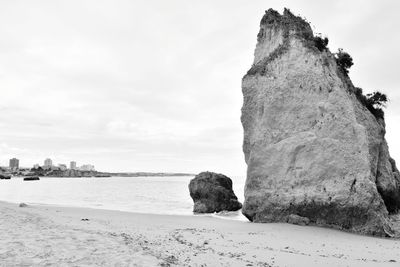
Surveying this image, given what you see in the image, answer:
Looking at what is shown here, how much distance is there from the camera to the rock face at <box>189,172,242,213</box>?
26219 millimetres

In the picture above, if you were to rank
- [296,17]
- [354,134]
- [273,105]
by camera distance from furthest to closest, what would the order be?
[296,17] → [273,105] → [354,134]

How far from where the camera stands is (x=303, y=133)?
16.6 m

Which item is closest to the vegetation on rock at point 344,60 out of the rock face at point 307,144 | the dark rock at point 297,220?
the rock face at point 307,144

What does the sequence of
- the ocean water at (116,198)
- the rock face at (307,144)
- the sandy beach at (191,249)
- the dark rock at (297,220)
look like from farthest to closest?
the ocean water at (116,198)
the dark rock at (297,220)
the rock face at (307,144)
the sandy beach at (191,249)

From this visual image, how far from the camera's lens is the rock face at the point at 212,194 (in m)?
26.2

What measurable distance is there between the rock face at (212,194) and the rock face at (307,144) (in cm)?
702

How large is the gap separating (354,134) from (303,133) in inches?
90.6

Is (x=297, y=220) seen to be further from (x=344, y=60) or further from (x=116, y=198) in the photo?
(x=116, y=198)

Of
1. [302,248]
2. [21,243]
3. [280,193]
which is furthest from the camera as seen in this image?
[280,193]

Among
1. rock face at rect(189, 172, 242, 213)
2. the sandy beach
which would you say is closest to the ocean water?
rock face at rect(189, 172, 242, 213)

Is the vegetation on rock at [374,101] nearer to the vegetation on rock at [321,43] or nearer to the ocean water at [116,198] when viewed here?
the vegetation on rock at [321,43]

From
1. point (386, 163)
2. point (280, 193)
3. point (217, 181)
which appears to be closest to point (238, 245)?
point (280, 193)

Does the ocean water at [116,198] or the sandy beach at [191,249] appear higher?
the sandy beach at [191,249]

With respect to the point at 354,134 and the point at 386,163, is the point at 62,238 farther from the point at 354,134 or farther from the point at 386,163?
the point at 386,163
